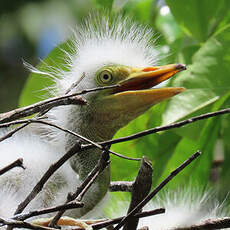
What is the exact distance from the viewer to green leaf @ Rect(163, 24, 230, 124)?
163 cm

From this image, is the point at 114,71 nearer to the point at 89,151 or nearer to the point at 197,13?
the point at 89,151

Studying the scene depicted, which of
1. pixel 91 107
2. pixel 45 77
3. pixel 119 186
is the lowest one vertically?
pixel 119 186

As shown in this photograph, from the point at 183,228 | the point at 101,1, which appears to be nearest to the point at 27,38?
the point at 101,1

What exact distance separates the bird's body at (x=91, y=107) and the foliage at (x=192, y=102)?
11 cm

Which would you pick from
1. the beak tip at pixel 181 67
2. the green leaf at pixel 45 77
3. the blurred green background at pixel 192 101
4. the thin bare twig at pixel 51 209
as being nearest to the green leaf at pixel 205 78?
the blurred green background at pixel 192 101

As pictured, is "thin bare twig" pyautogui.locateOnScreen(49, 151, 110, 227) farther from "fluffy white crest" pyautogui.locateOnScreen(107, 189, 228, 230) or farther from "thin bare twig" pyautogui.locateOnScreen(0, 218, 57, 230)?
"fluffy white crest" pyautogui.locateOnScreen(107, 189, 228, 230)

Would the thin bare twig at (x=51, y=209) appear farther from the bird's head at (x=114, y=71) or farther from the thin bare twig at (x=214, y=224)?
the bird's head at (x=114, y=71)

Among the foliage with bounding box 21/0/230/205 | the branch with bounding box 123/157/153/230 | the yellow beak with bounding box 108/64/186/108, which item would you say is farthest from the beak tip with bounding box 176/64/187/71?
the branch with bounding box 123/157/153/230

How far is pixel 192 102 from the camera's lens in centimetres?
163

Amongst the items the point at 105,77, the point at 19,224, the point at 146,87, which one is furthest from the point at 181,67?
the point at 19,224

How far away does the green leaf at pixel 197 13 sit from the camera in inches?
69.8

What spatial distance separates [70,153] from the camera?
3.36ft

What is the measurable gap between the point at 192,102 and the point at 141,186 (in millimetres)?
613

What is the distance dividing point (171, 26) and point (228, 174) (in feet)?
2.94
